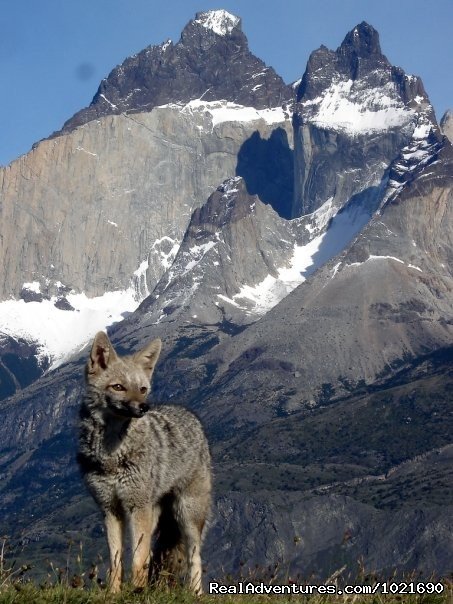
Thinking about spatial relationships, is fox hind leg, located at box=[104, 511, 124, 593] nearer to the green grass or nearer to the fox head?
the green grass

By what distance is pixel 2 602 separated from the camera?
1723cm

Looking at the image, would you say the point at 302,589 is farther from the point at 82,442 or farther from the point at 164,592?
the point at 82,442

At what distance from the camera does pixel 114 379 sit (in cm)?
2222

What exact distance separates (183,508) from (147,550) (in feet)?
7.71

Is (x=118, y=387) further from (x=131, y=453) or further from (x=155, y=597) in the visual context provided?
(x=155, y=597)

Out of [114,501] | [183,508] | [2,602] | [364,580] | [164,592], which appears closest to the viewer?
[2,602]

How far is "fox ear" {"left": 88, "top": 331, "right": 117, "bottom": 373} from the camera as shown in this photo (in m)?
22.2

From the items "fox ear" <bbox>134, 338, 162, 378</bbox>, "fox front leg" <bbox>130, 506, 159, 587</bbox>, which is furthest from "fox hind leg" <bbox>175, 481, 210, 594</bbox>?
"fox ear" <bbox>134, 338, 162, 378</bbox>

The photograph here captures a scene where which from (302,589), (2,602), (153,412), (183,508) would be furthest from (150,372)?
(2,602)

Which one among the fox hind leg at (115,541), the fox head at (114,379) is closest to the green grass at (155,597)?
the fox hind leg at (115,541)

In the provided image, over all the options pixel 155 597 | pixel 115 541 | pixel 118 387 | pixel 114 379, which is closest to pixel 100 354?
pixel 114 379

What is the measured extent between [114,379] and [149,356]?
3.51ft

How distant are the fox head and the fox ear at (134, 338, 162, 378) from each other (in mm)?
279

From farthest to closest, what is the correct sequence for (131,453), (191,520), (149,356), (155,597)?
(191,520), (149,356), (131,453), (155,597)
